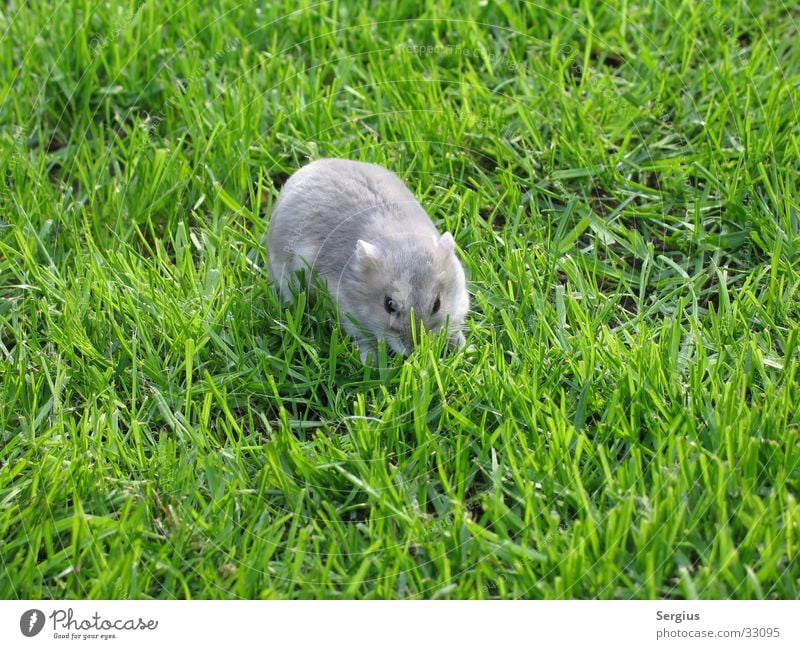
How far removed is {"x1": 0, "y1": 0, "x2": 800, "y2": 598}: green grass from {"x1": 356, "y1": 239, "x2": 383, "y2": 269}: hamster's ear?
0.32 meters

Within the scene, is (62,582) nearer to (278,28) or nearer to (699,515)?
(699,515)

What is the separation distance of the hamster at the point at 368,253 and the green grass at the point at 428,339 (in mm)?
132

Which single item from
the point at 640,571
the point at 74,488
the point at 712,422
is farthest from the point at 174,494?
the point at 712,422

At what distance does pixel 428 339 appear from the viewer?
3.96 m

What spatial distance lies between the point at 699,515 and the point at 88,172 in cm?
352

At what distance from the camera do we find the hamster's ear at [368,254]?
162 inches

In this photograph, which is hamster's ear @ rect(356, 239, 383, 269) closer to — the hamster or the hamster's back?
the hamster

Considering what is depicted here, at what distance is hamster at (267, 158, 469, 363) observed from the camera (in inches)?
160
